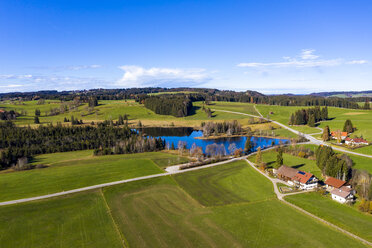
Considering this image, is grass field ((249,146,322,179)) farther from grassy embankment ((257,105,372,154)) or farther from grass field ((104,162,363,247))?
grassy embankment ((257,105,372,154))

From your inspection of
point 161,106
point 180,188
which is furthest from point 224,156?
point 161,106

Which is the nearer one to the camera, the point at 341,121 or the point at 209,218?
the point at 209,218

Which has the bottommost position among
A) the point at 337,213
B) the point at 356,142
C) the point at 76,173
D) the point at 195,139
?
the point at 337,213

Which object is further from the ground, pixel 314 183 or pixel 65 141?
pixel 65 141

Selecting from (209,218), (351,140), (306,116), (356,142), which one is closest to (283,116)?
(306,116)

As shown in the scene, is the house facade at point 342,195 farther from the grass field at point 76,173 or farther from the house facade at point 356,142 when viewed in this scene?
the house facade at point 356,142

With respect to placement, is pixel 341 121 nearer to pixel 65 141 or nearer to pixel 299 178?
pixel 299 178

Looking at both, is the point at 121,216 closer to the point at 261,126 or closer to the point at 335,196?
the point at 335,196

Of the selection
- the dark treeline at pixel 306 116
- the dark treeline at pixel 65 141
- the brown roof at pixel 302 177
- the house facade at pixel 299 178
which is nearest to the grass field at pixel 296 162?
the house facade at pixel 299 178
